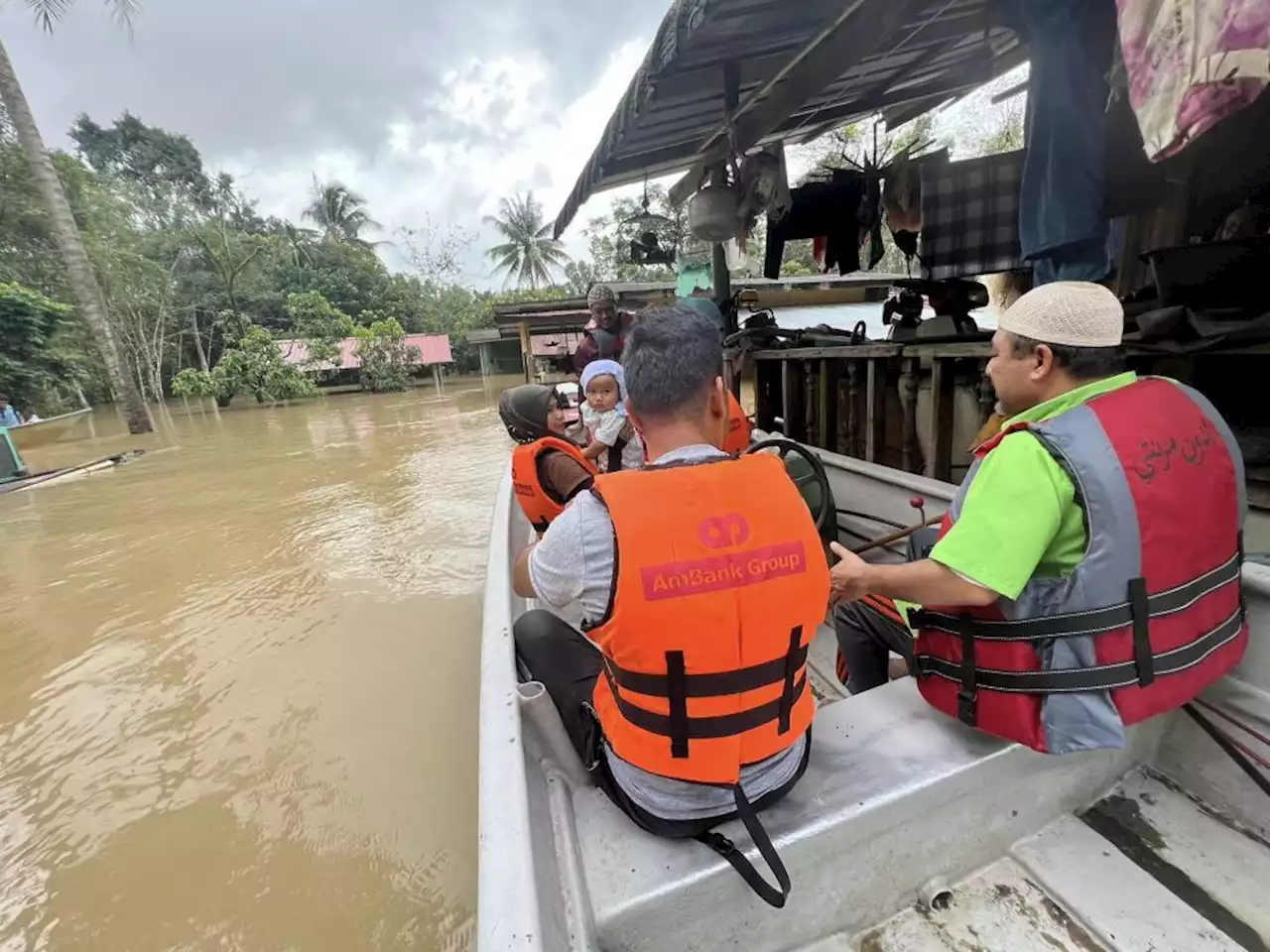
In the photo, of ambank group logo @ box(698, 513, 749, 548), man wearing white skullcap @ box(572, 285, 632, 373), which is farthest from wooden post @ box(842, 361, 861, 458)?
ambank group logo @ box(698, 513, 749, 548)

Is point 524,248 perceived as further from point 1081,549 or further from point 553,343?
point 1081,549

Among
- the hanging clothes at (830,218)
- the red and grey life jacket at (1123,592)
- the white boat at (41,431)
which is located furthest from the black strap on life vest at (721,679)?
the white boat at (41,431)

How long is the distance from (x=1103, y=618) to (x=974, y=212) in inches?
179

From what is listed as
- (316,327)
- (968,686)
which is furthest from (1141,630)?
(316,327)

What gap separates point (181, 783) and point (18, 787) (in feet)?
2.68

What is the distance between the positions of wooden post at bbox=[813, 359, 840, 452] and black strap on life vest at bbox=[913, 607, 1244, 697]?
3.42 meters

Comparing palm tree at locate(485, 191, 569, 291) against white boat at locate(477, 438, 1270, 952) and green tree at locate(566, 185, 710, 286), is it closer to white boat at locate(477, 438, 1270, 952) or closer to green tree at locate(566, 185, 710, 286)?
green tree at locate(566, 185, 710, 286)

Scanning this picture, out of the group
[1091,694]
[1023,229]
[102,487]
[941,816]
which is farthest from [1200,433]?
[102,487]

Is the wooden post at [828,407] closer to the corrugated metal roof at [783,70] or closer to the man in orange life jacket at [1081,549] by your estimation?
the corrugated metal roof at [783,70]

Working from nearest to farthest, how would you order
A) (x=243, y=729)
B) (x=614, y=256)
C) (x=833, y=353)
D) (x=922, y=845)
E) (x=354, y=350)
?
(x=922, y=845)
(x=243, y=729)
(x=833, y=353)
(x=354, y=350)
(x=614, y=256)

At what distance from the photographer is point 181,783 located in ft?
9.41

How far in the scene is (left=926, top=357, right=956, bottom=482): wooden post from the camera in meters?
3.58

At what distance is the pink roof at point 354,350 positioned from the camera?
23.9 meters

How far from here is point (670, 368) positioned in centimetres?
119
